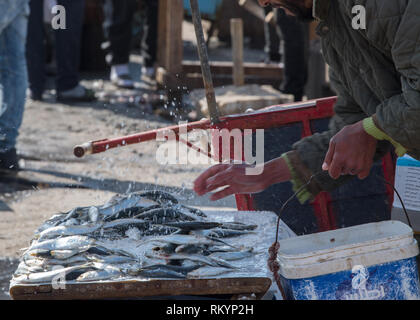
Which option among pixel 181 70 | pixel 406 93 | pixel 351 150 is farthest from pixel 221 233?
pixel 181 70

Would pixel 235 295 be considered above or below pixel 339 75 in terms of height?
below

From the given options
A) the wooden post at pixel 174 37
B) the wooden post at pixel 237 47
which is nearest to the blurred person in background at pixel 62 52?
the wooden post at pixel 174 37

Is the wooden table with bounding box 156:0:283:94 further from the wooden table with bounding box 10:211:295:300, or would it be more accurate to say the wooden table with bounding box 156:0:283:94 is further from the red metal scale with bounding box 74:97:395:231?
the wooden table with bounding box 10:211:295:300

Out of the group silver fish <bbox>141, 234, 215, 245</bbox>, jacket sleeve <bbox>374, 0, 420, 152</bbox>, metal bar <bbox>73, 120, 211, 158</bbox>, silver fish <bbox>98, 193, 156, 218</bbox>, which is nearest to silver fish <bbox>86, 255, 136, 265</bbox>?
silver fish <bbox>141, 234, 215, 245</bbox>

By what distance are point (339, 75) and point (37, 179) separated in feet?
13.3

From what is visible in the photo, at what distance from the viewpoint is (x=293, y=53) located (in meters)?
8.60

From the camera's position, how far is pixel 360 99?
129 inches

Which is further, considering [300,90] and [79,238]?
[300,90]

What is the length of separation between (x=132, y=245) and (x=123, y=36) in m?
7.46

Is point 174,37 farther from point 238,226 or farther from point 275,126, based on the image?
point 238,226

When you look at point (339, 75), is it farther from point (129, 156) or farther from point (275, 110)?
point (129, 156)
